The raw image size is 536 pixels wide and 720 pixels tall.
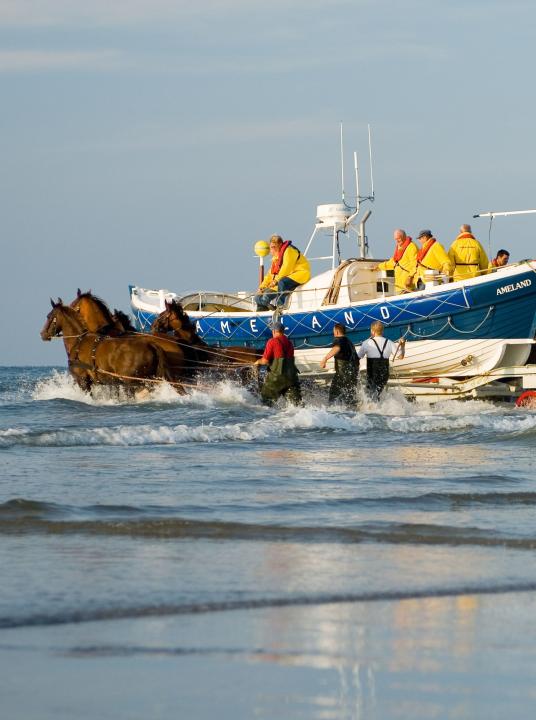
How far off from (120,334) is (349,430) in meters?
7.21

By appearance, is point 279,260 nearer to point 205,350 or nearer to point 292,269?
point 292,269

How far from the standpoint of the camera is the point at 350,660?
5.37 meters

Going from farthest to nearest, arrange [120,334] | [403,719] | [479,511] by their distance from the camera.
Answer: [120,334], [479,511], [403,719]

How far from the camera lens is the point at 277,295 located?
88.5 ft

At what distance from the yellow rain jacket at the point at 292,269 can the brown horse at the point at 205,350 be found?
227 centimetres

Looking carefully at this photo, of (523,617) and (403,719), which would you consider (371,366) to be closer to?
(523,617)

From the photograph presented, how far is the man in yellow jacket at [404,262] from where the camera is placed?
25.2 meters

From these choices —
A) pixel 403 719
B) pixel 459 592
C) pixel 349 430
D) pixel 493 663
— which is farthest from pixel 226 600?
pixel 349 430

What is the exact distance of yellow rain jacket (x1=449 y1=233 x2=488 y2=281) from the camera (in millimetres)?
24609

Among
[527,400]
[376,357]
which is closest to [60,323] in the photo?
[376,357]

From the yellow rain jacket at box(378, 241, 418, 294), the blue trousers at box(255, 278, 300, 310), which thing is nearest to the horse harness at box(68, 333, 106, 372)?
the blue trousers at box(255, 278, 300, 310)

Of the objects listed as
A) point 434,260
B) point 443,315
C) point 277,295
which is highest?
point 434,260

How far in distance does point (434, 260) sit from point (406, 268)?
83 centimetres

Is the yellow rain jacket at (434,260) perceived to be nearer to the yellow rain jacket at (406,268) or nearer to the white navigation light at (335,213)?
the yellow rain jacket at (406,268)
